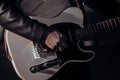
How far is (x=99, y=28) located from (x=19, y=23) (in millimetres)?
390

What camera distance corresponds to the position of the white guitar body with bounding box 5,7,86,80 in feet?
4.17

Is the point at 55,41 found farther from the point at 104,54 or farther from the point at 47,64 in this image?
the point at 104,54

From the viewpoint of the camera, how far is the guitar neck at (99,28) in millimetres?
1259

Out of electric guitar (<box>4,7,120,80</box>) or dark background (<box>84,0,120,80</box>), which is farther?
dark background (<box>84,0,120,80</box>)

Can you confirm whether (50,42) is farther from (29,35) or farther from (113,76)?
(113,76)

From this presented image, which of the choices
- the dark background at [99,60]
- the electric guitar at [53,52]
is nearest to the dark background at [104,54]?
the dark background at [99,60]

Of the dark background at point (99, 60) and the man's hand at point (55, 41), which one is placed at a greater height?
the man's hand at point (55, 41)

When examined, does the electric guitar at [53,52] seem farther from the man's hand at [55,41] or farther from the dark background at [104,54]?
the dark background at [104,54]

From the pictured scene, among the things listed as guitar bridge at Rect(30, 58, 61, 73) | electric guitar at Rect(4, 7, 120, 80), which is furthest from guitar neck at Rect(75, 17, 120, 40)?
guitar bridge at Rect(30, 58, 61, 73)

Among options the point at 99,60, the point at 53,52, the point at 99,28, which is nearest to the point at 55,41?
the point at 53,52

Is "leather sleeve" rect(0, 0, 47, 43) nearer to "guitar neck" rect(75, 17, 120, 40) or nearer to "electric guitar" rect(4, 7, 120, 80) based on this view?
"electric guitar" rect(4, 7, 120, 80)

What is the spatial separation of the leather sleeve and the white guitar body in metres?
0.04

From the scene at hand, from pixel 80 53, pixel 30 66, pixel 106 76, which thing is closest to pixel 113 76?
pixel 106 76

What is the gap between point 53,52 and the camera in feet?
4.35
